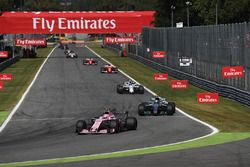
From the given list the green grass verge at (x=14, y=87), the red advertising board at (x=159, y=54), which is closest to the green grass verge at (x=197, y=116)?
the red advertising board at (x=159, y=54)

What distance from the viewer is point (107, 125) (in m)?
22.9

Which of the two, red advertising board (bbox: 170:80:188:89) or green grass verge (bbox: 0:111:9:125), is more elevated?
red advertising board (bbox: 170:80:188:89)

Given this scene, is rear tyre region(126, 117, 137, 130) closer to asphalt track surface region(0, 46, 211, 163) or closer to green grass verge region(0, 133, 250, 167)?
asphalt track surface region(0, 46, 211, 163)

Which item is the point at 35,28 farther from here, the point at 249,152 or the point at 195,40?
the point at 249,152

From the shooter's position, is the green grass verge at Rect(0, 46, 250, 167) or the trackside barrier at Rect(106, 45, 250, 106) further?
the trackside barrier at Rect(106, 45, 250, 106)

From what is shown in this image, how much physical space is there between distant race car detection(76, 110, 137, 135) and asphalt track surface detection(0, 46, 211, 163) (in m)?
0.36

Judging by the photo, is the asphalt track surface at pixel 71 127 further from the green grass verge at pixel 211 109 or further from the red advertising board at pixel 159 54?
the red advertising board at pixel 159 54

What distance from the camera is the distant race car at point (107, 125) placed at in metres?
22.6

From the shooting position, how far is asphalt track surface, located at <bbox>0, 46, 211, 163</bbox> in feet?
62.8

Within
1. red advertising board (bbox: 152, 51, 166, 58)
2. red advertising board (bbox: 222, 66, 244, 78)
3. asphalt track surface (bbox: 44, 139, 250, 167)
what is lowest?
asphalt track surface (bbox: 44, 139, 250, 167)

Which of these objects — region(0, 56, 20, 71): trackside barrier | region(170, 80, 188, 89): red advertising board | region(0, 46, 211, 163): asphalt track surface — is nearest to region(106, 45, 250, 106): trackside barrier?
region(170, 80, 188, 89): red advertising board

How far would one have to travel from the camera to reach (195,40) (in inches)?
1901

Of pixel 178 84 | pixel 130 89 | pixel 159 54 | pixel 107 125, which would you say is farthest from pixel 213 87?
pixel 159 54

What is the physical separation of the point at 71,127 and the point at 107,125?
8.13 feet
